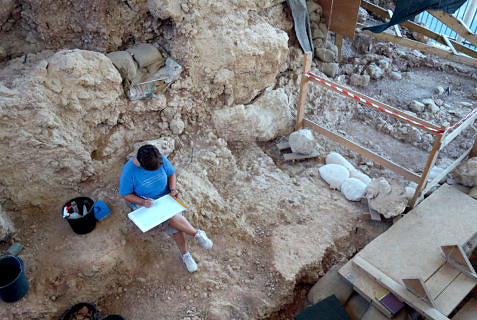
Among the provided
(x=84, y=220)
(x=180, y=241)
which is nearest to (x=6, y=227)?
(x=84, y=220)

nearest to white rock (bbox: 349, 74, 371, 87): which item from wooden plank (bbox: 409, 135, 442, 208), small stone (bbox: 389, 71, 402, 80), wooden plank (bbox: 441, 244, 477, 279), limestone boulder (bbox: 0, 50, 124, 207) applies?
small stone (bbox: 389, 71, 402, 80)

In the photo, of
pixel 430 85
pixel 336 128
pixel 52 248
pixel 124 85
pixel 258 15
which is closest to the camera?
pixel 52 248

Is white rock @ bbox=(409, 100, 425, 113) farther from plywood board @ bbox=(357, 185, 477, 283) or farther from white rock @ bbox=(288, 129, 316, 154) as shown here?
white rock @ bbox=(288, 129, 316, 154)

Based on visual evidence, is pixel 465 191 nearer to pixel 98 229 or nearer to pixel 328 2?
pixel 328 2

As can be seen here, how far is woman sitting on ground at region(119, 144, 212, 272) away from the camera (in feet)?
12.0

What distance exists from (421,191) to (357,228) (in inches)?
41.4

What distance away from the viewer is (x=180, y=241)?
4.00m

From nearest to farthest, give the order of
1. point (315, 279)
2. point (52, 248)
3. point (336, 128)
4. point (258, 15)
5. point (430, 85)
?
point (52, 248), point (315, 279), point (258, 15), point (336, 128), point (430, 85)

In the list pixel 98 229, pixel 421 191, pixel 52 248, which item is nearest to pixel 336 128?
pixel 421 191

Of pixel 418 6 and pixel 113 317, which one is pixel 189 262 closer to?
pixel 113 317

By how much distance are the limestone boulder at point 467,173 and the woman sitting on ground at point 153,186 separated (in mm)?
3989

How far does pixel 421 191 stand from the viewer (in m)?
4.90

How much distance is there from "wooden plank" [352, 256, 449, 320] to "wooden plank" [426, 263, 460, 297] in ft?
0.87

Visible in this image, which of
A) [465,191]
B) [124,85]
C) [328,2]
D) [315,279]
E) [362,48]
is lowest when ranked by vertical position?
[315,279]
